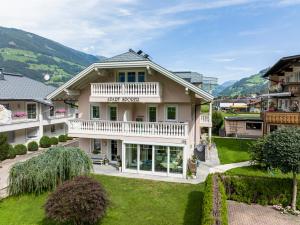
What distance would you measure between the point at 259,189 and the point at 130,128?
1000 centimetres

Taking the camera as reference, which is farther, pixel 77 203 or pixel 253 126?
pixel 253 126

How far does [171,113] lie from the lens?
20.7 metres

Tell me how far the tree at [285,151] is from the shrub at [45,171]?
10904 millimetres

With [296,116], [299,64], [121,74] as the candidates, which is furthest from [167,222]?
[299,64]

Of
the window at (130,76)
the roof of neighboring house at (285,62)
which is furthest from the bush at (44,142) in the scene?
the roof of neighboring house at (285,62)

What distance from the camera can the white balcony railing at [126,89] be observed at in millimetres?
19203

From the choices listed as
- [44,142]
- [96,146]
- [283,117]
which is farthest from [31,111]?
[283,117]

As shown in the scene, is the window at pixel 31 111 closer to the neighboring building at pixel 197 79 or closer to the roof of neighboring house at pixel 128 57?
the roof of neighboring house at pixel 128 57

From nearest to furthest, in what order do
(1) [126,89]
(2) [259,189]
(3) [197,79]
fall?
(2) [259,189] < (1) [126,89] < (3) [197,79]

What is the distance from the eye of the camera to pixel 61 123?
38.7 metres

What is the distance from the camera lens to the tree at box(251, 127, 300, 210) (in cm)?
1220

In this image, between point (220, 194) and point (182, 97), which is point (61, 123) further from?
point (220, 194)

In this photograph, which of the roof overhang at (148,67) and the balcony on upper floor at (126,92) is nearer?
the roof overhang at (148,67)

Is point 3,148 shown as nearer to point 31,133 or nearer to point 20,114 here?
point 20,114
